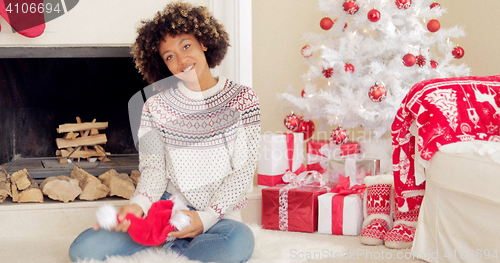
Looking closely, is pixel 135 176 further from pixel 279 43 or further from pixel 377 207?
pixel 279 43

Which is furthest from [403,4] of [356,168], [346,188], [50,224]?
[50,224]

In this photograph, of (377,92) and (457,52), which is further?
(457,52)

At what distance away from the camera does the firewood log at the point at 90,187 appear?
1.92m

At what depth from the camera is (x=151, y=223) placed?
1.26 meters

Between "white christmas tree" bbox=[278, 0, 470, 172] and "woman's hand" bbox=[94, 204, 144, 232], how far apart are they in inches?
41.5

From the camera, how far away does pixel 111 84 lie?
2215 mm

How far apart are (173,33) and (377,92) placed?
3.16 feet

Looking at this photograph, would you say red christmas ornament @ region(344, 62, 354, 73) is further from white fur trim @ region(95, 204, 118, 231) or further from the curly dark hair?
white fur trim @ region(95, 204, 118, 231)

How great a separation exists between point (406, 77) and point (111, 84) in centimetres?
145

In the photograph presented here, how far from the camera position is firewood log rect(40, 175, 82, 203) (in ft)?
6.19

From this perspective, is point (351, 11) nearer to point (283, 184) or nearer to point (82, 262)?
point (283, 184)

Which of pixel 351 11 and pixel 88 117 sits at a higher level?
pixel 351 11

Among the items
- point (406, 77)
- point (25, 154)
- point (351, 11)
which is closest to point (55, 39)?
point (25, 154)

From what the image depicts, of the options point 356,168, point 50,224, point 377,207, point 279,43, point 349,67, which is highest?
point 279,43
